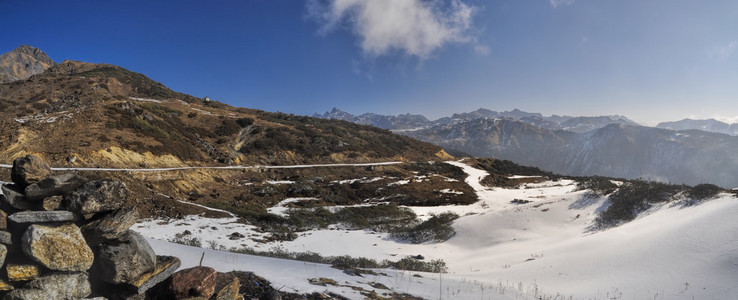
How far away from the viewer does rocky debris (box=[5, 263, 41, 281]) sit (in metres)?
3.84

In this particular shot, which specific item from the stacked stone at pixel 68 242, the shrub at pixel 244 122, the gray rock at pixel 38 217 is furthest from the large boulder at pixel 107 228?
the shrub at pixel 244 122

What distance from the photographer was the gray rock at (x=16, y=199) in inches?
177

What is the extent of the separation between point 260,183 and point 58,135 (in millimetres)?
17432

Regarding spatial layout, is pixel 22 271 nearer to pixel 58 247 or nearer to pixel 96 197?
pixel 58 247

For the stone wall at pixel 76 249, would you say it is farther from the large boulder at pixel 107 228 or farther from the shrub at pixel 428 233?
the shrub at pixel 428 233

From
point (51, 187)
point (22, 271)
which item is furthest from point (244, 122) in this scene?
point (22, 271)

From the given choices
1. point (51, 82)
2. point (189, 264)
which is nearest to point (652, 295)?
point (189, 264)

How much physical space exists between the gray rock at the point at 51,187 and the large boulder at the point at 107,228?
0.73 metres

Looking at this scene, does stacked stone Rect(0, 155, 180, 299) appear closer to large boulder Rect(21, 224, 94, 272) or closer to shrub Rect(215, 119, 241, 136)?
large boulder Rect(21, 224, 94, 272)

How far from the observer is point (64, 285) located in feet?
13.5

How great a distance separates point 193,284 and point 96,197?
1995 millimetres

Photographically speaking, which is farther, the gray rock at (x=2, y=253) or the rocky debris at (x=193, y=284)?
the rocky debris at (x=193, y=284)

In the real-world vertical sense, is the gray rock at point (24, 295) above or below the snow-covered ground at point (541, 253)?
above

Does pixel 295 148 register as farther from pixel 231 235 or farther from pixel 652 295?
pixel 652 295
